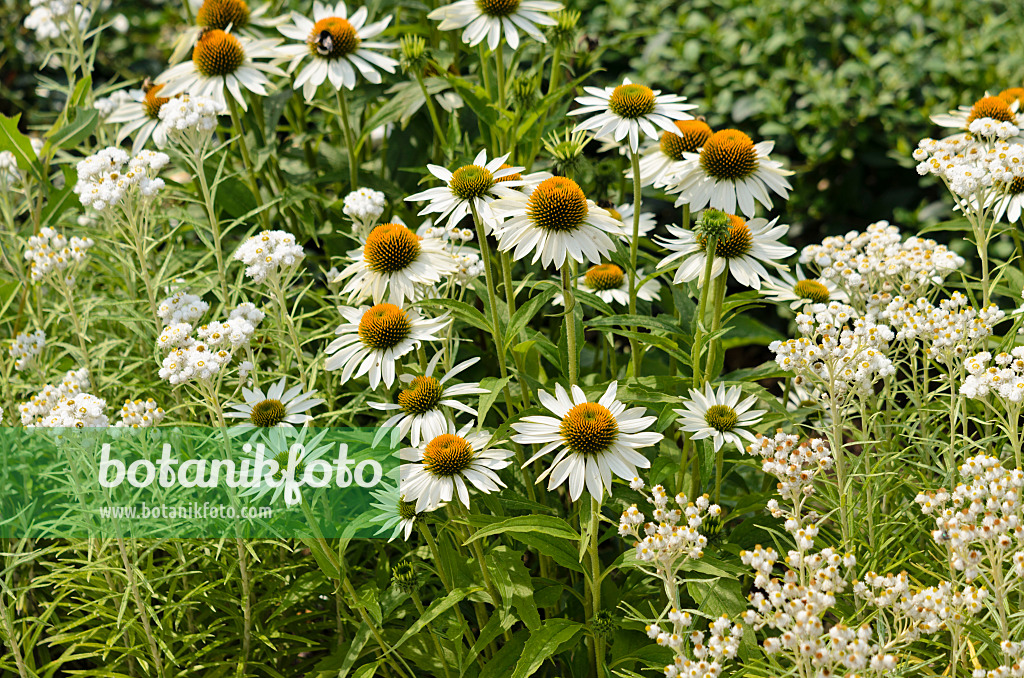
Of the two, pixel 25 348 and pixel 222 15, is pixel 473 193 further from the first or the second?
pixel 222 15

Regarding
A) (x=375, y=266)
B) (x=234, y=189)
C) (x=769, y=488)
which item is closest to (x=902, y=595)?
(x=769, y=488)

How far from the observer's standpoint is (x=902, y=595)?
1.45m

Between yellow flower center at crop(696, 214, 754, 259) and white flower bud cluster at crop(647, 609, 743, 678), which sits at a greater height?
yellow flower center at crop(696, 214, 754, 259)

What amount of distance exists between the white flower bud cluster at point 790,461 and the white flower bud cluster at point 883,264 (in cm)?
63

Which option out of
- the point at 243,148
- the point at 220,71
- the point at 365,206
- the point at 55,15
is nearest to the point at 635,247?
the point at 365,206

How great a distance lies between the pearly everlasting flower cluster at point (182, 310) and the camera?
6.52ft

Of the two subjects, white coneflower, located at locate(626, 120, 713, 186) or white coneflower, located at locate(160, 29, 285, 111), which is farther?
white coneflower, located at locate(160, 29, 285, 111)

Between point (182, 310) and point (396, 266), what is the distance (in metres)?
0.50

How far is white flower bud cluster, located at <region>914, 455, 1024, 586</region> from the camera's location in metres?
1.45

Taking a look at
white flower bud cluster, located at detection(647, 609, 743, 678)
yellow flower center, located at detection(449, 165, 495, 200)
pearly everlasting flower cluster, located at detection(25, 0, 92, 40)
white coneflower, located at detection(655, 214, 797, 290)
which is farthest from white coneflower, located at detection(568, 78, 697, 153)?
pearly everlasting flower cluster, located at detection(25, 0, 92, 40)

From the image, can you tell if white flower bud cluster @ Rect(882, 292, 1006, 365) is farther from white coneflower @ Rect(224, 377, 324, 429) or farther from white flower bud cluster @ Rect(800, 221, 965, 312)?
white coneflower @ Rect(224, 377, 324, 429)

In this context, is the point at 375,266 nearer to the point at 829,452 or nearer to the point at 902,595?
the point at 829,452

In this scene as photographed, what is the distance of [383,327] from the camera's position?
1882 millimetres

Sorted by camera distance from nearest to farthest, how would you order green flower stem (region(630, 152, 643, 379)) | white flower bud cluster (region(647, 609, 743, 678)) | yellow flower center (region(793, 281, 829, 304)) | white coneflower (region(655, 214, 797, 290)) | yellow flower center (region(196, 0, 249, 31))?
white flower bud cluster (region(647, 609, 743, 678)) < white coneflower (region(655, 214, 797, 290)) < green flower stem (region(630, 152, 643, 379)) < yellow flower center (region(793, 281, 829, 304)) < yellow flower center (region(196, 0, 249, 31))
